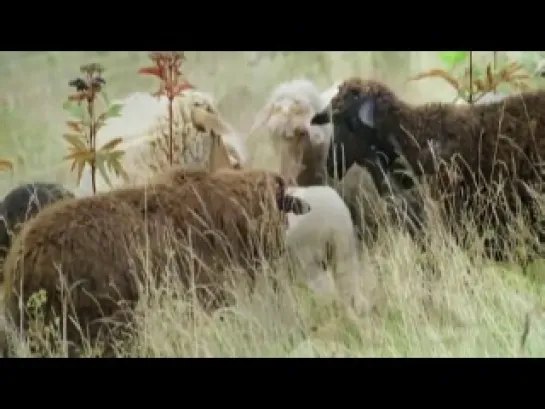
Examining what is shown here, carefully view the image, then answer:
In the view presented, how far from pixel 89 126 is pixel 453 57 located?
0.94 metres

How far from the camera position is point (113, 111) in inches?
91.6

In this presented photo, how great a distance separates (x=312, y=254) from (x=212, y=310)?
0.28m

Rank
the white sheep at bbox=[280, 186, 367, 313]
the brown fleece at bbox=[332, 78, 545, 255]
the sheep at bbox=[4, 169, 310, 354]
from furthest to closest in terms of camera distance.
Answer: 1. the brown fleece at bbox=[332, 78, 545, 255]
2. the white sheep at bbox=[280, 186, 367, 313]
3. the sheep at bbox=[4, 169, 310, 354]

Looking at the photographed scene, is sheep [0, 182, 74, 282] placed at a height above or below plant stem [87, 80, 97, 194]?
below

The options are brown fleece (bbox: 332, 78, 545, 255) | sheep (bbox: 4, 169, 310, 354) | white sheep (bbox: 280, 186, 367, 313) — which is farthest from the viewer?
brown fleece (bbox: 332, 78, 545, 255)

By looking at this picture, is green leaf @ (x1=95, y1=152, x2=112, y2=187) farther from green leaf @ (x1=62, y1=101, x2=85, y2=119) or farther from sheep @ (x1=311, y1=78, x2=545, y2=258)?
sheep @ (x1=311, y1=78, x2=545, y2=258)

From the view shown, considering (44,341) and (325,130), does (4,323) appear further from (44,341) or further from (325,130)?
(325,130)

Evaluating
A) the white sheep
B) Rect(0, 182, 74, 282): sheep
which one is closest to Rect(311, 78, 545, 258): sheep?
the white sheep

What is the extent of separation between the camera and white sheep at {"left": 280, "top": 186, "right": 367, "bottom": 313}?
2.28 m

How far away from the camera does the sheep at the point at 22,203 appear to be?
2230 mm

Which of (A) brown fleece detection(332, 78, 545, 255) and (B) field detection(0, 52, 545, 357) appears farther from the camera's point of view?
(A) brown fleece detection(332, 78, 545, 255)

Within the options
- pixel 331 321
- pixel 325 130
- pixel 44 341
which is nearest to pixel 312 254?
pixel 331 321

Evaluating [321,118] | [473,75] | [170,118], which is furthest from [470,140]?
[170,118]
